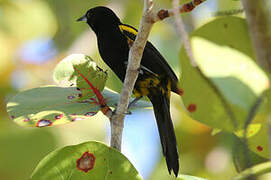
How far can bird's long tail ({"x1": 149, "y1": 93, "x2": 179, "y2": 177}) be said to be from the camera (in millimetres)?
2701

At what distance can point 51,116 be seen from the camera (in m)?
1.52

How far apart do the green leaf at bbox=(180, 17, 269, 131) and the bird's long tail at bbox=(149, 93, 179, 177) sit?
1.70m

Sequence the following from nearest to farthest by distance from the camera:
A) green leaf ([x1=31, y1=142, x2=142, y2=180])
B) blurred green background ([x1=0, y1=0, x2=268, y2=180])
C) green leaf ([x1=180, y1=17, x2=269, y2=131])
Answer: green leaf ([x1=180, y1=17, x2=269, y2=131])
green leaf ([x1=31, y1=142, x2=142, y2=180])
blurred green background ([x1=0, y1=0, x2=268, y2=180])

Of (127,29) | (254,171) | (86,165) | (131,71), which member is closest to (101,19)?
(127,29)

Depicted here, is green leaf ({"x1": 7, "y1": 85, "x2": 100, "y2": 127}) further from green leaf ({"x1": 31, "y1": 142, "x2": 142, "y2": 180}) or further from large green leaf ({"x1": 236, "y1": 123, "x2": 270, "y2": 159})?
large green leaf ({"x1": 236, "y1": 123, "x2": 270, "y2": 159})

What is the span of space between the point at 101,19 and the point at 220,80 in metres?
2.96

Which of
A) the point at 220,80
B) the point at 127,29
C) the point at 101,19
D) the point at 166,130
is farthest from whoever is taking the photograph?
the point at 101,19

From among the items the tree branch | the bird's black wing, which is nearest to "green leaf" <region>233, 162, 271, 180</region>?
the tree branch

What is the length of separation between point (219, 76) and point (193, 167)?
2.26 m

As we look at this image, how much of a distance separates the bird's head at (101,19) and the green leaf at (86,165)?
233 cm

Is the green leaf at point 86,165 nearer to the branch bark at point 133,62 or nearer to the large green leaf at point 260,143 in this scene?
the branch bark at point 133,62

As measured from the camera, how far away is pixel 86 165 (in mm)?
1328

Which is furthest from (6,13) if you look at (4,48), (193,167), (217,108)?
(217,108)

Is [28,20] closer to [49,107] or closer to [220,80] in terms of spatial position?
[49,107]
